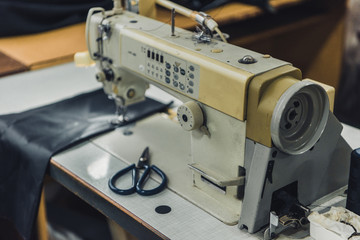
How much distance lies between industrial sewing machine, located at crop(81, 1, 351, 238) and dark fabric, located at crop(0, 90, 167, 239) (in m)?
0.32

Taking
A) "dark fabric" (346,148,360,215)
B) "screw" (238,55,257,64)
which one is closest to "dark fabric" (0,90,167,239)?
"screw" (238,55,257,64)

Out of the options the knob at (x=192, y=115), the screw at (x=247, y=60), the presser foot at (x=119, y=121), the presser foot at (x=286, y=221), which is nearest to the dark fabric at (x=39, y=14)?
the presser foot at (x=119, y=121)

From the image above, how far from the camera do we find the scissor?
56.3 inches

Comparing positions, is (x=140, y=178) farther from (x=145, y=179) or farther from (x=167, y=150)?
(x=167, y=150)

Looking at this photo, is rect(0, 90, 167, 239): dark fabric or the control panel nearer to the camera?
the control panel

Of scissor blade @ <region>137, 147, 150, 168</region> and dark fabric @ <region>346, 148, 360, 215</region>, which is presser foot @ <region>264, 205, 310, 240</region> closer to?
dark fabric @ <region>346, 148, 360, 215</region>

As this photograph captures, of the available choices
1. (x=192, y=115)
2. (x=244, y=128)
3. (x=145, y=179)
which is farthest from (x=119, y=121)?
(x=244, y=128)

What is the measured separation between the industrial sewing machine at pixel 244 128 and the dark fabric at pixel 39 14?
4.38ft

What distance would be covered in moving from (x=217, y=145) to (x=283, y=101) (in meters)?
0.25

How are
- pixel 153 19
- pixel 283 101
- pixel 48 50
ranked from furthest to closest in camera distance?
pixel 48 50 → pixel 153 19 → pixel 283 101

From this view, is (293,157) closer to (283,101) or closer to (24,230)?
(283,101)

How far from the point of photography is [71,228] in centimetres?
224

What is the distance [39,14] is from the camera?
9.16 ft

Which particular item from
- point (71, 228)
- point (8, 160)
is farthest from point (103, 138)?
point (71, 228)
